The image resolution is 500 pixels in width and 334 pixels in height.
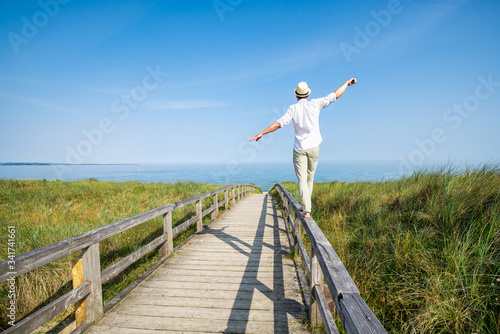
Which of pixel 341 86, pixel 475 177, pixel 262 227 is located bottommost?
pixel 262 227

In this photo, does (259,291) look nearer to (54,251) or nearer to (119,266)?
(119,266)

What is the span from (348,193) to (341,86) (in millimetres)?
4521

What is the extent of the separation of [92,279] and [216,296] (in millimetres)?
1391

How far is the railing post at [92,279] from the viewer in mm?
2477

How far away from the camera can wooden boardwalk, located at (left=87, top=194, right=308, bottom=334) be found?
8.33 ft

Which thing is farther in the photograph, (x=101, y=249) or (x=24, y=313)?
(x=101, y=249)

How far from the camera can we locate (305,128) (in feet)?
11.6

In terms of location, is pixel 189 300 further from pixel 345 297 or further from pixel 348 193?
pixel 348 193

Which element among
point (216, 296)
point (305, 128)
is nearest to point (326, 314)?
point (216, 296)

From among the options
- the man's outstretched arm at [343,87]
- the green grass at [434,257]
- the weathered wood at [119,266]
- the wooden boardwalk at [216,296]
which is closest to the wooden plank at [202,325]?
the wooden boardwalk at [216,296]

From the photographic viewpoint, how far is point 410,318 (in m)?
2.48

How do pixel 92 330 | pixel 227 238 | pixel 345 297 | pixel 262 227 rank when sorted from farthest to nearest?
pixel 262 227, pixel 227 238, pixel 92 330, pixel 345 297

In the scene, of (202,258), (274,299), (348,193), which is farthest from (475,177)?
(202,258)

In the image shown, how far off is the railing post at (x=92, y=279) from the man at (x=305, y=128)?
217 cm
